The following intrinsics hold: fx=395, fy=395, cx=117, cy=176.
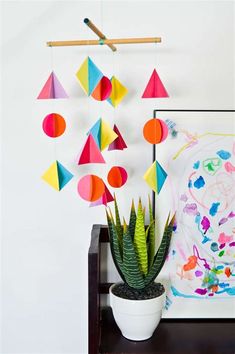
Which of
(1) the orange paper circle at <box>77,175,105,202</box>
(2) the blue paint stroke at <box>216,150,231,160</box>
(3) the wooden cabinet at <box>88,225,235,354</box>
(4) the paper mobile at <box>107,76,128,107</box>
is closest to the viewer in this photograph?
(3) the wooden cabinet at <box>88,225,235,354</box>

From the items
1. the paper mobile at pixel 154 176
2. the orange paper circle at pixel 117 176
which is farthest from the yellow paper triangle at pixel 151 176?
the orange paper circle at pixel 117 176

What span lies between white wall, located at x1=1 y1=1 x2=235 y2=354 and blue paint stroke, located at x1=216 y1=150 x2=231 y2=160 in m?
0.17

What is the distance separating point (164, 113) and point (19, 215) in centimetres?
67

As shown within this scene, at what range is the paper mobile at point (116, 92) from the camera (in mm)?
1362

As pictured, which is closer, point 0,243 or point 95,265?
point 95,265

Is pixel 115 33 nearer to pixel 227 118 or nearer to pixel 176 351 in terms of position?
pixel 227 118

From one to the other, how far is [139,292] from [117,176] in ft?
1.32

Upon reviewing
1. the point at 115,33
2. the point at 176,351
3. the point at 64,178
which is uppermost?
the point at 115,33

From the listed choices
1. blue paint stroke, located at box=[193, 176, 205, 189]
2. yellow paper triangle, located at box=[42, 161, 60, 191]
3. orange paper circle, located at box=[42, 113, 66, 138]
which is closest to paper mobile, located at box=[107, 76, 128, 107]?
orange paper circle, located at box=[42, 113, 66, 138]

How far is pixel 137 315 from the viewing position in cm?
127

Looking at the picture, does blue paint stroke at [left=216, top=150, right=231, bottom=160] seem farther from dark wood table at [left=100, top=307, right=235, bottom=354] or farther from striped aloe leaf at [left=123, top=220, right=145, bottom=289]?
dark wood table at [left=100, top=307, right=235, bottom=354]

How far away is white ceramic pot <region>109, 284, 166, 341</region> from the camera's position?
1.27 metres

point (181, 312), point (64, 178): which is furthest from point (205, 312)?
point (64, 178)

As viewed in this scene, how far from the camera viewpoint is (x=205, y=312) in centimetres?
150
